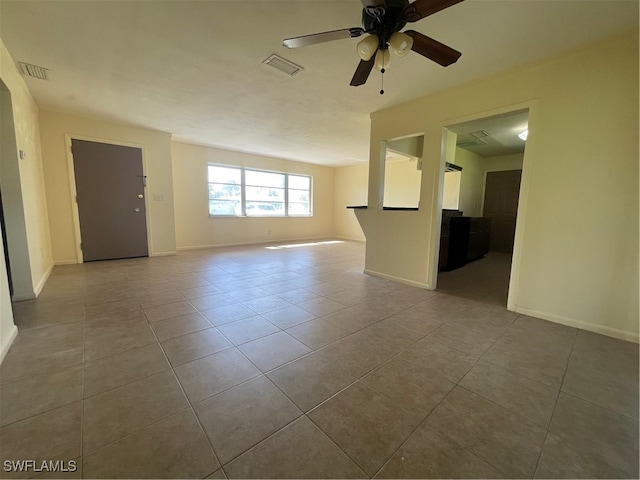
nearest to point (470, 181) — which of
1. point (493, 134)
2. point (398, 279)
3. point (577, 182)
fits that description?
point (493, 134)

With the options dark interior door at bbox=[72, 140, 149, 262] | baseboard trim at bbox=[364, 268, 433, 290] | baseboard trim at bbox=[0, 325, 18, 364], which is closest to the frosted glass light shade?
baseboard trim at bbox=[364, 268, 433, 290]

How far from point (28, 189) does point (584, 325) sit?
21.0 feet

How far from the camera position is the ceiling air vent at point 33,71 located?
2.76 m

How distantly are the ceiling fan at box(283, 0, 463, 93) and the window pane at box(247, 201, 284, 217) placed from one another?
586 centimetres

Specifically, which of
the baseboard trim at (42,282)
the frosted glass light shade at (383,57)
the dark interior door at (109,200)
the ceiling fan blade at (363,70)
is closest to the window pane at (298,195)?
the dark interior door at (109,200)

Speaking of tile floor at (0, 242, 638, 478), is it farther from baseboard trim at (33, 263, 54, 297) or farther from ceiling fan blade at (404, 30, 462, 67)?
ceiling fan blade at (404, 30, 462, 67)

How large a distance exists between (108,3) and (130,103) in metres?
2.24

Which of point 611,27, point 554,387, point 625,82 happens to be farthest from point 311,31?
point 554,387

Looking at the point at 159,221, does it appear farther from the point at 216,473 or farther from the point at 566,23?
the point at 566,23

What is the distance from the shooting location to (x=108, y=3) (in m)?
1.89

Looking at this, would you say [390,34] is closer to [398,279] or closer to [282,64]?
[282,64]

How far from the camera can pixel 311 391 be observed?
1.53 meters

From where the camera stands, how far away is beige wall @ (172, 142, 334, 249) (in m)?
A: 6.16

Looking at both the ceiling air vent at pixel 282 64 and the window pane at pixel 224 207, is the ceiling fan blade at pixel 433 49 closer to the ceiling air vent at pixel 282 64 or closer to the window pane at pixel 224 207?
the ceiling air vent at pixel 282 64
